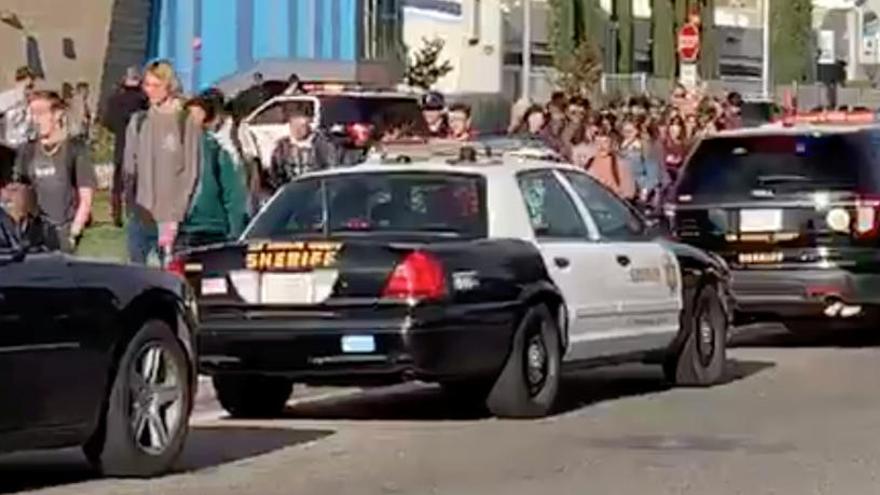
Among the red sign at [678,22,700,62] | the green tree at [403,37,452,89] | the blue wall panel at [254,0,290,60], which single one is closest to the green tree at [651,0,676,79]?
the green tree at [403,37,452,89]

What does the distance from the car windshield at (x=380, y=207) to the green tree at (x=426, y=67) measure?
3560 centimetres

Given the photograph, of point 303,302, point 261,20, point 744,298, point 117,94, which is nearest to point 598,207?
point 303,302

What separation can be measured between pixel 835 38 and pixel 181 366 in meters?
73.9

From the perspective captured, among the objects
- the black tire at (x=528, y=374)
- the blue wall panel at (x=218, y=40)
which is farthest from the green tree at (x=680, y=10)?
the black tire at (x=528, y=374)

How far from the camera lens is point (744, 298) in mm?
20109

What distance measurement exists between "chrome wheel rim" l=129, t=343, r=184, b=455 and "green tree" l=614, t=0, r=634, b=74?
5822cm

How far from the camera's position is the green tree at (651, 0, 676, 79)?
69.9 meters

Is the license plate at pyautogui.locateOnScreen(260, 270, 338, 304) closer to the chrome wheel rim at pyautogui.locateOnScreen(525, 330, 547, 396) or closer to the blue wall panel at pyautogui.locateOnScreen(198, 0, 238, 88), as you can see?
the chrome wheel rim at pyautogui.locateOnScreen(525, 330, 547, 396)

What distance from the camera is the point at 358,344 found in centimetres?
1419

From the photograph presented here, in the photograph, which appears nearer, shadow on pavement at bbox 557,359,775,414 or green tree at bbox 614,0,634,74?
shadow on pavement at bbox 557,359,775,414

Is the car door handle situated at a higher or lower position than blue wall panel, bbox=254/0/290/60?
lower

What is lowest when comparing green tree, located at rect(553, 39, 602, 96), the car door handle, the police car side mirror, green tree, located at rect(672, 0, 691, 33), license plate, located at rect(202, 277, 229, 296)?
license plate, located at rect(202, 277, 229, 296)

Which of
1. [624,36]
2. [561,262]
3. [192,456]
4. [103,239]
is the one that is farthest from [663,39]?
[192,456]

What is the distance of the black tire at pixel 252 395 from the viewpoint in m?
15.3
